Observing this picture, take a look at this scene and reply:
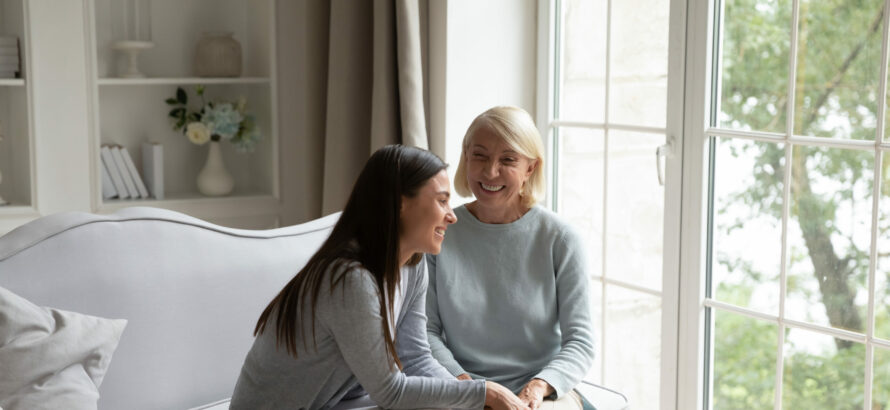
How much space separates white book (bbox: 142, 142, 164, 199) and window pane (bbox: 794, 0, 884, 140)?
7.36 ft

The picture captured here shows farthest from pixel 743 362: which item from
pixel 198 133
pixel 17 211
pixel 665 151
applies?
pixel 17 211

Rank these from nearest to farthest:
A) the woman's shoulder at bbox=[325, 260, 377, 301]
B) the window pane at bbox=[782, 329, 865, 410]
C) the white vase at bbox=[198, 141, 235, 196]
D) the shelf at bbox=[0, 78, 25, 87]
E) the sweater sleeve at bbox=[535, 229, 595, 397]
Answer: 1. the woman's shoulder at bbox=[325, 260, 377, 301]
2. the sweater sleeve at bbox=[535, 229, 595, 397]
3. the window pane at bbox=[782, 329, 865, 410]
4. the shelf at bbox=[0, 78, 25, 87]
5. the white vase at bbox=[198, 141, 235, 196]

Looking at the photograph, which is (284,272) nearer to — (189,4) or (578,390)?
(578,390)

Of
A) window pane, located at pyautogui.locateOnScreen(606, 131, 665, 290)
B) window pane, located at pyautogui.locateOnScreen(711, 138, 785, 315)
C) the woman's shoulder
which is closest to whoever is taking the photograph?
the woman's shoulder

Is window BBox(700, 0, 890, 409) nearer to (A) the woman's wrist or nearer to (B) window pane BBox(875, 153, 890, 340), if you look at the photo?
(B) window pane BBox(875, 153, 890, 340)

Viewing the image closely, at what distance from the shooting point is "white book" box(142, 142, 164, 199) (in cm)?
351

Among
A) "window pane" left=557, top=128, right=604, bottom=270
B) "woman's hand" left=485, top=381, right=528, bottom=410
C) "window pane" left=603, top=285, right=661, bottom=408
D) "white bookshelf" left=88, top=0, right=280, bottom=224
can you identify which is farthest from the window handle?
"white bookshelf" left=88, top=0, right=280, bottom=224

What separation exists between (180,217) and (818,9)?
171 cm

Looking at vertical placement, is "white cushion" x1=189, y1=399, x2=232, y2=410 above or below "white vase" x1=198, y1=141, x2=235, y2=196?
below

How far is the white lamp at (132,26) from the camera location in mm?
3502

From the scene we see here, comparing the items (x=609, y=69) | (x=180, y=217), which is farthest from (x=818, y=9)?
(x=180, y=217)

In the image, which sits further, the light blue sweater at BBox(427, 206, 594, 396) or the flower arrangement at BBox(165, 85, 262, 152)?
the flower arrangement at BBox(165, 85, 262, 152)

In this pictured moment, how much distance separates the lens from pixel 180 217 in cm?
236

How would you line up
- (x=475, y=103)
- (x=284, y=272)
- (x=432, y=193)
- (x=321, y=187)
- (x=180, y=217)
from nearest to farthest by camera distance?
(x=432, y=193)
(x=180, y=217)
(x=284, y=272)
(x=475, y=103)
(x=321, y=187)
